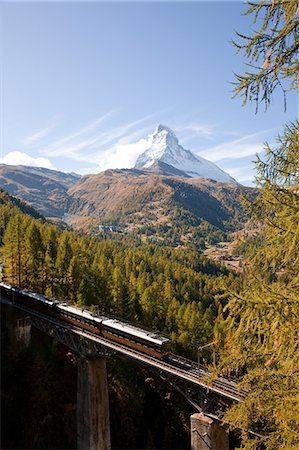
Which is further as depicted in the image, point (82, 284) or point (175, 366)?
point (82, 284)

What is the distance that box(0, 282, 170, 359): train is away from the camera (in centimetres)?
2348

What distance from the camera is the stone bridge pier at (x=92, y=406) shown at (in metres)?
25.6

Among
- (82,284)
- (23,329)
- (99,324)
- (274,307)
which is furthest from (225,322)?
(82,284)

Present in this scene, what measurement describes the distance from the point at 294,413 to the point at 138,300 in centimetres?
4647

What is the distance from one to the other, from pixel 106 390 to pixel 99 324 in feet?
18.9

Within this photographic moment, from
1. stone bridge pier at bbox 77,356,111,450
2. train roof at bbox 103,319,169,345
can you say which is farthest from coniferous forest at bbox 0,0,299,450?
stone bridge pier at bbox 77,356,111,450

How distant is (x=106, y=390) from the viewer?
2714cm

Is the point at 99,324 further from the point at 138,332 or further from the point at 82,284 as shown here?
the point at 82,284

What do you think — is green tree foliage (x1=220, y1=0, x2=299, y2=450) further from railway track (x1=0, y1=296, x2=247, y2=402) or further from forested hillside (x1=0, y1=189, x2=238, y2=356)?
forested hillside (x1=0, y1=189, x2=238, y2=356)

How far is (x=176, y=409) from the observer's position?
40.8 m

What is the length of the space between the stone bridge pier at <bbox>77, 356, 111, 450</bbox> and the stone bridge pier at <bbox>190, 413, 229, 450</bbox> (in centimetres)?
869

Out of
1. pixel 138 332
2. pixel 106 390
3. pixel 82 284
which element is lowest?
pixel 106 390

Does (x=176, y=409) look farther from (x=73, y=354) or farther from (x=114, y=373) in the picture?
(x=73, y=354)

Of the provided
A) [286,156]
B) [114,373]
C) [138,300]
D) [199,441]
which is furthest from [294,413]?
[138,300]
